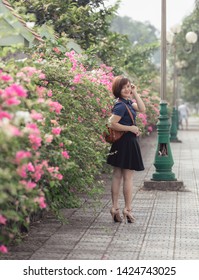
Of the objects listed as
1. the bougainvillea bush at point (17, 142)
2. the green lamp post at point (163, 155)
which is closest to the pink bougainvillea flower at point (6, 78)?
the bougainvillea bush at point (17, 142)

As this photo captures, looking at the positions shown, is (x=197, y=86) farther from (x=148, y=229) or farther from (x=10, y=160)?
(x=10, y=160)

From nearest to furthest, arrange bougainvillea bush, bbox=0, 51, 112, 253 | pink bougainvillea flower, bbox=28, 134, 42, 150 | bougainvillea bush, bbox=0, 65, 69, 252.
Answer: bougainvillea bush, bbox=0, 65, 69, 252 → bougainvillea bush, bbox=0, 51, 112, 253 → pink bougainvillea flower, bbox=28, 134, 42, 150

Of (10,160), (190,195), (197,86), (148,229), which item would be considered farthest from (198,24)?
(10,160)

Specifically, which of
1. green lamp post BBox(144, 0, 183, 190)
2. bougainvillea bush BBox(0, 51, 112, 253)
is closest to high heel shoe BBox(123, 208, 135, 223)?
bougainvillea bush BBox(0, 51, 112, 253)

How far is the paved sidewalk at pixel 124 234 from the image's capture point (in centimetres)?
789

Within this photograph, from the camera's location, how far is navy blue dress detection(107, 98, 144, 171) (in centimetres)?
992

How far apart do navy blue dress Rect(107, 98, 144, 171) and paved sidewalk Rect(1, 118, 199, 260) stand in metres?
0.71

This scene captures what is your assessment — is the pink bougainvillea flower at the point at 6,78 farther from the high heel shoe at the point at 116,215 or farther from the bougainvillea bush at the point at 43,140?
the high heel shoe at the point at 116,215

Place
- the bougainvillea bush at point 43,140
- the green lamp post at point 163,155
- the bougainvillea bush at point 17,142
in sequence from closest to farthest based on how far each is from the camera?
the bougainvillea bush at point 17,142 < the bougainvillea bush at point 43,140 < the green lamp post at point 163,155

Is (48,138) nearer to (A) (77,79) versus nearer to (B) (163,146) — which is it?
(A) (77,79)

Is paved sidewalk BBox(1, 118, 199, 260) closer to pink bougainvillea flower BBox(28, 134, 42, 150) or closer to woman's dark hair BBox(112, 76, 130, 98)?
woman's dark hair BBox(112, 76, 130, 98)

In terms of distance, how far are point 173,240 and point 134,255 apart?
0.98m

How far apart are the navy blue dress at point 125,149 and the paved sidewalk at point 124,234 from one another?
0.71 m

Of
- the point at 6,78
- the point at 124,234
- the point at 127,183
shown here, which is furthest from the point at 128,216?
the point at 6,78
